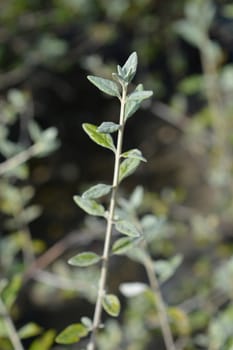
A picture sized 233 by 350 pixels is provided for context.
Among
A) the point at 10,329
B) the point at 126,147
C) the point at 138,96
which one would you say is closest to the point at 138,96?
the point at 138,96

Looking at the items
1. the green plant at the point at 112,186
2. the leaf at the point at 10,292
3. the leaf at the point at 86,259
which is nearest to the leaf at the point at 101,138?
the green plant at the point at 112,186

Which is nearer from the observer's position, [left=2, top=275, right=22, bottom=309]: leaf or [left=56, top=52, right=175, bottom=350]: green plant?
[left=56, top=52, right=175, bottom=350]: green plant

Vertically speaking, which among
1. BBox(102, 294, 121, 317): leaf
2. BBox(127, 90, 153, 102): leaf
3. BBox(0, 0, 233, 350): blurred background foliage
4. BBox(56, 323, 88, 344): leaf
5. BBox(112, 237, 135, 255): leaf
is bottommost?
BBox(0, 0, 233, 350): blurred background foliage

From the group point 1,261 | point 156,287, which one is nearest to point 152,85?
point 1,261

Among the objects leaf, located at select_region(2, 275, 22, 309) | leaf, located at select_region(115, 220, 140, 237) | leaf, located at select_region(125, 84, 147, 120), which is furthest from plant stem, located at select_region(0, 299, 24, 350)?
leaf, located at select_region(125, 84, 147, 120)

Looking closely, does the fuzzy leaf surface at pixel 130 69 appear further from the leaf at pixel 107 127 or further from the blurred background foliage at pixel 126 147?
the blurred background foliage at pixel 126 147

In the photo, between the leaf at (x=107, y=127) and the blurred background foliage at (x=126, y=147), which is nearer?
the leaf at (x=107, y=127)

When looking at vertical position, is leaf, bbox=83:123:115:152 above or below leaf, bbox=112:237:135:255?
above

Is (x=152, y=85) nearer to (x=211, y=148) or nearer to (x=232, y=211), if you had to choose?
(x=211, y=148)

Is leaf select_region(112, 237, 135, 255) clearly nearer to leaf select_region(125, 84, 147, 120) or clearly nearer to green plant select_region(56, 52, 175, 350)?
green plant select_region(56, 52, 175, 350)
